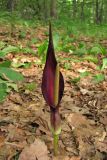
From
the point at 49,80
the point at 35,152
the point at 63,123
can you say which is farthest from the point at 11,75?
the point at 63,123

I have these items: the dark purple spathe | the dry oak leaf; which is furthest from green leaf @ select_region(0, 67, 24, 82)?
the dry oak leaf

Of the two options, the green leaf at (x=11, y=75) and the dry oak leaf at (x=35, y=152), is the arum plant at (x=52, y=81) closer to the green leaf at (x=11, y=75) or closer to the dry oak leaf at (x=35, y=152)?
the green leaf at (x=11, y=75)

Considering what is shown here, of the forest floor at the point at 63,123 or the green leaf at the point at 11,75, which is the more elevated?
the green leaf at the point at 11,75

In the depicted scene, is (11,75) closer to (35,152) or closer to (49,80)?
(49,80)

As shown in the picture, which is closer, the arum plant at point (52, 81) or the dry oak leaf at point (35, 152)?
the arum plant at point (52, 81)

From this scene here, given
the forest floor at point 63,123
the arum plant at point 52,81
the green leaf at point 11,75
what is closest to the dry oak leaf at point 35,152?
the forest floor at point 63,123

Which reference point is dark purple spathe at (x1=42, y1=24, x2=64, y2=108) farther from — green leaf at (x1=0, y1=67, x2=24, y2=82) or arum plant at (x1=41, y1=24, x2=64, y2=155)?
green leaf at (x1=0, y1=67, x2=24, y2=82)

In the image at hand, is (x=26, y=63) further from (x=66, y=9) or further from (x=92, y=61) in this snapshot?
(x=66, y=9)

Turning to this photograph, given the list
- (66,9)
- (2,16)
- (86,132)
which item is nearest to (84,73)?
(86,132)
